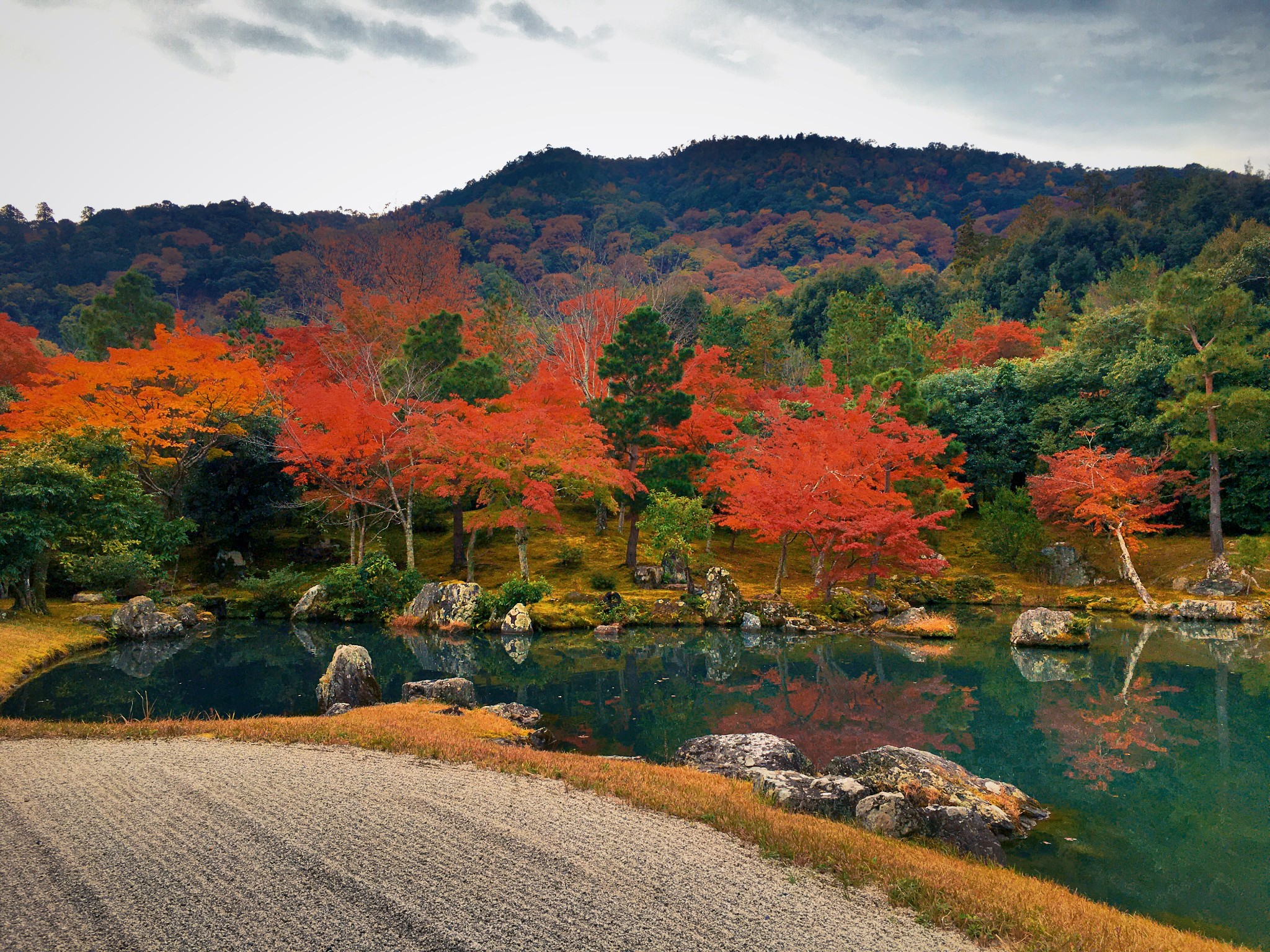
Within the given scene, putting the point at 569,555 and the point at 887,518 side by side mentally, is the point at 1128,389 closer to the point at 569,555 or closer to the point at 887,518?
the point at 887,518

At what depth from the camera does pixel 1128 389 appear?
32.8 meters

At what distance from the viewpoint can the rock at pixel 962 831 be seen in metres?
7.82

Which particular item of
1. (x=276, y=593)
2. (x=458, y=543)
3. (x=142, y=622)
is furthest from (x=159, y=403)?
(x=458, y=543)

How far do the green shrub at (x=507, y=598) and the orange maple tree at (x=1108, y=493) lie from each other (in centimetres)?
1847

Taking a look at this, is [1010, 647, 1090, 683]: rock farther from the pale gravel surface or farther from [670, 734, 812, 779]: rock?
the pale gravel surface

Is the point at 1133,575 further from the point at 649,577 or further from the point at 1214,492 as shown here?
the point at 649,577

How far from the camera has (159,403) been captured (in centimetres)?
2577

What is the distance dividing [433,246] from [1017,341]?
40222 millimetres

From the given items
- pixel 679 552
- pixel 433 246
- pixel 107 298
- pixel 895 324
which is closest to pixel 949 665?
pixel 679 552

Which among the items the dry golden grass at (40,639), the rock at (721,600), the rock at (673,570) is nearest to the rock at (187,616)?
the dry golden grass at (40,639)

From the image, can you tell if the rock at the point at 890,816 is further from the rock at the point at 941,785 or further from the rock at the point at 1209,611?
the rock at the point at 1209,611

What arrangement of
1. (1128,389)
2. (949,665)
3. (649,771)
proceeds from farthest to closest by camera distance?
(1128,389) → (949,665) → (649,771)

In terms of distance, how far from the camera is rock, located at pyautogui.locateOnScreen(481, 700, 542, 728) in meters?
13.2

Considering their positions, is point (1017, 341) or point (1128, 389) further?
point (1017, 341)
